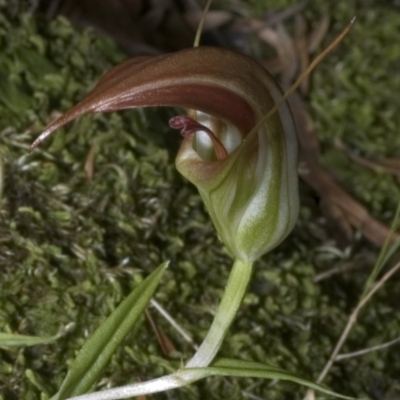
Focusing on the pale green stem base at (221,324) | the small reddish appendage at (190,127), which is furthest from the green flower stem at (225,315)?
the small reddish appendage at (190,127)

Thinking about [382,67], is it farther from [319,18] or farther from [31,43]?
[31,43]

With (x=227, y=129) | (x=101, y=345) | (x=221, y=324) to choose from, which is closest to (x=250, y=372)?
(x=221, y=324)

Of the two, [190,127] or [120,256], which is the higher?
[190,127]

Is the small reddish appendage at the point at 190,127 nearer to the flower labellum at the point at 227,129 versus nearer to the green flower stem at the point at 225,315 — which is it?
the flower labellum at the point at 227,129

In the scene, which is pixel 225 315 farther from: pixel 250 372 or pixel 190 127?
pixel 190 127

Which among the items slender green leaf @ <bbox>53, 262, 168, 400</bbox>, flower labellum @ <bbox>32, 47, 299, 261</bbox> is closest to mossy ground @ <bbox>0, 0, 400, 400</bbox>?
slender green leaf @ <bbox>53, 262, 168, 400</bbox>

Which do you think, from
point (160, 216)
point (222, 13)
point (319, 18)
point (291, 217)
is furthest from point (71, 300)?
point (319, 18)

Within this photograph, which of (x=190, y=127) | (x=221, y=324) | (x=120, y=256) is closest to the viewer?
(x=190, y=127)
